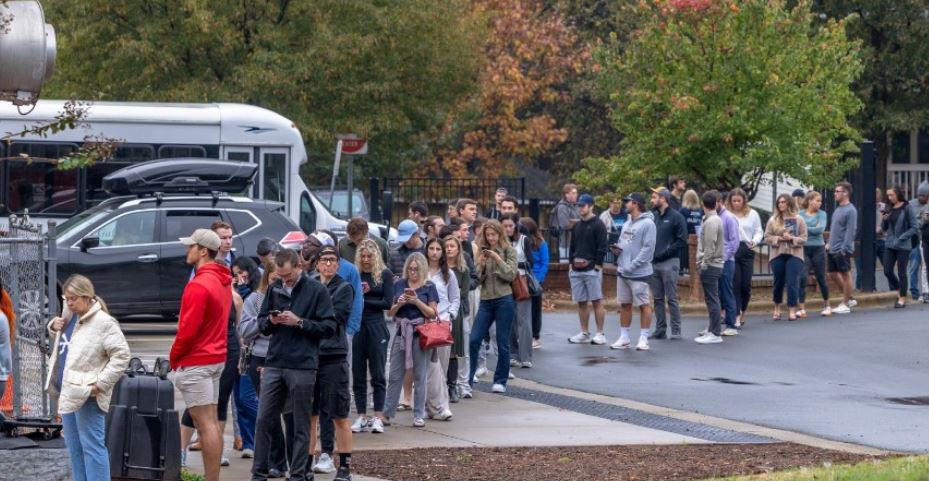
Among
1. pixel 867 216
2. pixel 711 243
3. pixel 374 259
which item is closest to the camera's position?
pixel 374 259

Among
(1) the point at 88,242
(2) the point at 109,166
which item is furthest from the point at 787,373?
(2) the point at 109,166

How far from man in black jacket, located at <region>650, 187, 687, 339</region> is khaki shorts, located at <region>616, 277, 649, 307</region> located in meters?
0.63

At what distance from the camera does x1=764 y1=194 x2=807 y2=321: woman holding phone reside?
19.9 meters

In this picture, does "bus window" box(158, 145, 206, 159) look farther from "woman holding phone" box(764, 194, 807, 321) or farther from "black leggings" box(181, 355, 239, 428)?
"black leggings" box(181, 355, 239, 428)

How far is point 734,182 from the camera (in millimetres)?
25234

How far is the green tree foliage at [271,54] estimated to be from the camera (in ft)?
92.1

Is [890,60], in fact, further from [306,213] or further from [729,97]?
[306,213]

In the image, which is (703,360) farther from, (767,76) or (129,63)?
(129,63)

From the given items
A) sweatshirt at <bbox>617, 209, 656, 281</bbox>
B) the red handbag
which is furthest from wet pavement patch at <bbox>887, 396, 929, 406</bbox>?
the red handbag

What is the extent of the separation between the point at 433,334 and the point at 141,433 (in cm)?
347

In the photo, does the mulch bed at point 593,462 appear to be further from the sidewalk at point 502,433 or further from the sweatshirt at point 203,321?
the sweatshirt at point 203,321


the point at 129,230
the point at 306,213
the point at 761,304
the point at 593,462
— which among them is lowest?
the point at 593,462

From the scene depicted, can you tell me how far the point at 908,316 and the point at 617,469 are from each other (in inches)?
428

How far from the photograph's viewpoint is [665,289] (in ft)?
61.0
